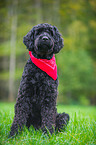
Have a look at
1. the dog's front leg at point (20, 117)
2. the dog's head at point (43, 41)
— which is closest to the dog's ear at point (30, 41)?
the dog's head at point (43, 41)

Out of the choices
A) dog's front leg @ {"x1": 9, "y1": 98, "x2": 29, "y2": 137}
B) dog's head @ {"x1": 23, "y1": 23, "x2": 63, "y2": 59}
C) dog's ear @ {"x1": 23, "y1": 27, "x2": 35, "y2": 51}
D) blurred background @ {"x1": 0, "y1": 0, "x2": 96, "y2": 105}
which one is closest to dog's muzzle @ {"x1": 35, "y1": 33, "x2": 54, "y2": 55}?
dog's head @ {"x1": 23, "y1": 23, "x2": 63, "y2": 59}

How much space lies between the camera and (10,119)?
3809 millimetres

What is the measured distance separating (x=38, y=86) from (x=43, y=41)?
81 centimetres

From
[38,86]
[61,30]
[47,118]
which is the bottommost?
[47,118]

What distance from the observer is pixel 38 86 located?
3000 millimetres

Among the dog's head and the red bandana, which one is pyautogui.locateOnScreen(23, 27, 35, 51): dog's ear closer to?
the dog's head

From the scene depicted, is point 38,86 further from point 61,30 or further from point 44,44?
point 61,30

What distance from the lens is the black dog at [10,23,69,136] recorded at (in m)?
2.98

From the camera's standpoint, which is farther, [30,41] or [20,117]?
[30,41]

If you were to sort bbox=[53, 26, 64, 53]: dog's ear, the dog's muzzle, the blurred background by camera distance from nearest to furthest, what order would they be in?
the dog's muzzle
bbox=[53, 26, 64, 53]: dog's ear
the blurred background

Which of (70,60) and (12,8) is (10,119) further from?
(12,8)

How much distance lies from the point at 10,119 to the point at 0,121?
9.2 inches

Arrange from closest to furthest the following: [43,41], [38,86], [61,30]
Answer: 1. [43,41]
2. [38,86]
3. [61,30]

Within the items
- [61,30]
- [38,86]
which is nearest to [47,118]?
[38,86]
